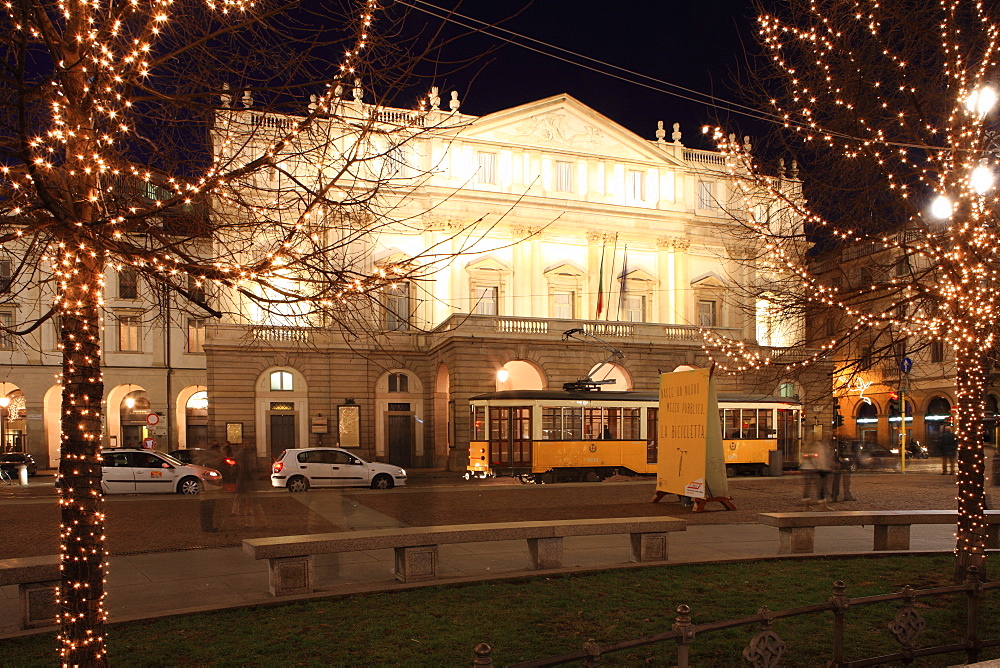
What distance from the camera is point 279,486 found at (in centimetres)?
2484

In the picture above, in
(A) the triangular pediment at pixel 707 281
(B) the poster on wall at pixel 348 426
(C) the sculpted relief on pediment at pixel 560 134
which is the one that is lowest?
(B) the poster on wall at pixel 348 426

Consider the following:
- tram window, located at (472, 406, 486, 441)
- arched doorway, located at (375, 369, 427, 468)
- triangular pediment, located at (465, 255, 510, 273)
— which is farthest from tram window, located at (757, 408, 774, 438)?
triangular pediment, located at (465, 255, 510, 273)

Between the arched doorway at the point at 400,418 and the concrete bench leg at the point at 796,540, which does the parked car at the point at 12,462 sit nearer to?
the arched doorway at the point at 400,418

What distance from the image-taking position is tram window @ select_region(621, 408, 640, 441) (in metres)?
27.8

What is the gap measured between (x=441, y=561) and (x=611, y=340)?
2946 centimetres

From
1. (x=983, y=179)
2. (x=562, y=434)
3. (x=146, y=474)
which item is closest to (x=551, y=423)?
(x=562, y=434)

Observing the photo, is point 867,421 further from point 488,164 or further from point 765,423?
point 488,164

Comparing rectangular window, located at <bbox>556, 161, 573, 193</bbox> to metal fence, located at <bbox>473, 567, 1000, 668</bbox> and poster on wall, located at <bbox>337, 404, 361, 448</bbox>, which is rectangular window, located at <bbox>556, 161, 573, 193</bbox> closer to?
poster on wall, located at <bbox>337, 404, 361, 448</bbox>

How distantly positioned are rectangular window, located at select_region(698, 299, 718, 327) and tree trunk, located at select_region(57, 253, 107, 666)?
45893mm

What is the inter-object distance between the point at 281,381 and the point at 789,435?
24.1 m

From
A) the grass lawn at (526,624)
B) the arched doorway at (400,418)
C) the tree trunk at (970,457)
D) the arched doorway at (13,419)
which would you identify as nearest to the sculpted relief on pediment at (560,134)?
the arched doorway at (400,418)

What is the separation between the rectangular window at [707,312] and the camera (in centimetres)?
4897

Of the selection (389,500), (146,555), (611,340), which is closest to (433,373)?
(611,340)

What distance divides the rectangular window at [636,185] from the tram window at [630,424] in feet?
74.8
